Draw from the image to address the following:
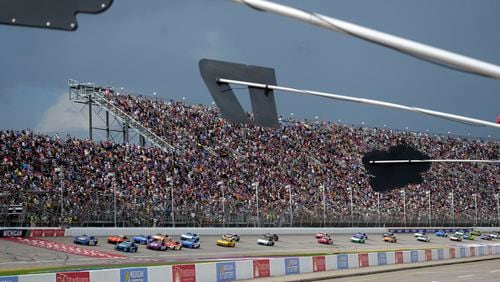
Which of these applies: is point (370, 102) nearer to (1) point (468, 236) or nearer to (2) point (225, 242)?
(2) point (225, 242)

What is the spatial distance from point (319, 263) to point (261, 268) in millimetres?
5294

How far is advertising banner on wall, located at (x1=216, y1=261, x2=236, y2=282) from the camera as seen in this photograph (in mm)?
28875

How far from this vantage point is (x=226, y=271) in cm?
2947

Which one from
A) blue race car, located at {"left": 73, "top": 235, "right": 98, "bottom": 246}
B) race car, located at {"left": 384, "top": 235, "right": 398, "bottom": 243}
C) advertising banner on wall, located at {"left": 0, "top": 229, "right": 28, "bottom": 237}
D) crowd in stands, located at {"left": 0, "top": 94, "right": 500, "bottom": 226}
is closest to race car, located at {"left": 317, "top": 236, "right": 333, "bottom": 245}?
crowd in stands, located at {"left": 0, "top": 94, "right": 500, "bottom": 226}

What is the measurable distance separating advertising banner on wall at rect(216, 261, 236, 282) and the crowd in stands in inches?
322

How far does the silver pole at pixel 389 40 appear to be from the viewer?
5160 mm

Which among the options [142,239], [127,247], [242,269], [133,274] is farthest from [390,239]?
[133,274]

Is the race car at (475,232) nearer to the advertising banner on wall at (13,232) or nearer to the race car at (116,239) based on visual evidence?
the race car at (116,239)

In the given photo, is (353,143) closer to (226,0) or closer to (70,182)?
(70,182)

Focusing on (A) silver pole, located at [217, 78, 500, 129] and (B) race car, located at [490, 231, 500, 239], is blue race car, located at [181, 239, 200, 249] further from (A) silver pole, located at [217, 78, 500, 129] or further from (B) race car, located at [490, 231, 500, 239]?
(B) race car, located at [490, 231, 500, 239]

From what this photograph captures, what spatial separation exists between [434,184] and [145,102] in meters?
30.4

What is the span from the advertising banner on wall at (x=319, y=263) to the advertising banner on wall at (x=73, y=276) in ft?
50.2

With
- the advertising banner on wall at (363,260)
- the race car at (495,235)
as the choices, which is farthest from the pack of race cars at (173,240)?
the race car at (495,235)

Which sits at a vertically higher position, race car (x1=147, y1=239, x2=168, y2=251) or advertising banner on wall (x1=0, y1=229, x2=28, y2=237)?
advertising banner on wall (x1=0, y1=229, x2=28, y2=237)
